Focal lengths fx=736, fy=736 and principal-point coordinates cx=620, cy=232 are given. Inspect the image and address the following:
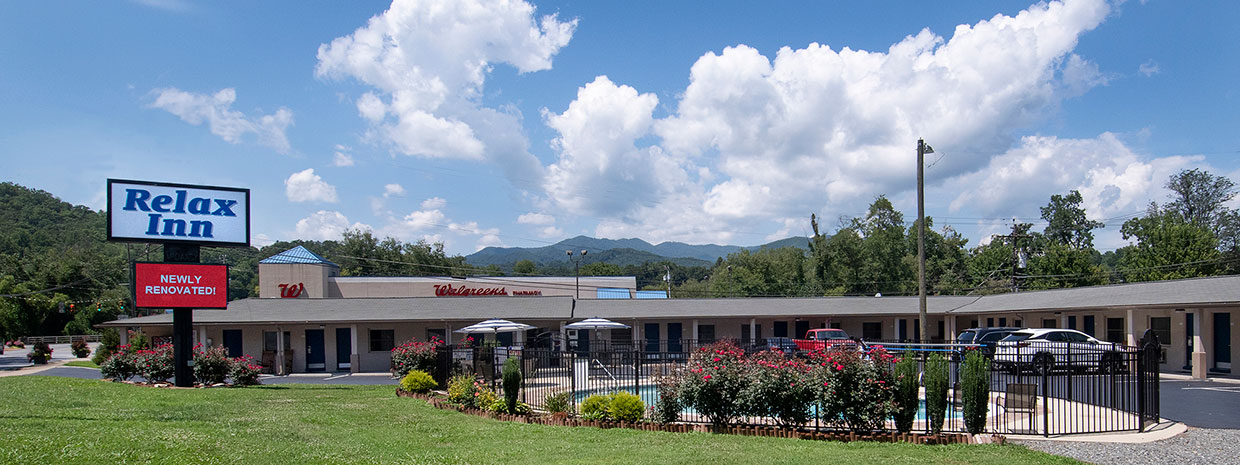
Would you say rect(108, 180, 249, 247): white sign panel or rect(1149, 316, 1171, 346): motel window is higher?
rect(108, 180, 249, 247): white sign panel

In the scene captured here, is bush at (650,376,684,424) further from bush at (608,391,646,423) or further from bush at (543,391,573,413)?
bush at (543,391,573,413)

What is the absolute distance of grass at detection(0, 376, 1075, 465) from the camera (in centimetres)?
861

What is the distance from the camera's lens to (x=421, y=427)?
12.0 m

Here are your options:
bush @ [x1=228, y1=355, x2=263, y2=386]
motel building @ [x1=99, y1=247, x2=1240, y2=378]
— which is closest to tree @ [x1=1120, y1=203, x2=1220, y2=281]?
motel building @ [x1=99, y1=247, x2=1240, y2=378]

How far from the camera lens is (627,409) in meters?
12.3

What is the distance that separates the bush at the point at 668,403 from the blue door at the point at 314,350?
75.9 ft

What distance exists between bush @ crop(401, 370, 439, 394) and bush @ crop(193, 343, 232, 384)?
21.1ft

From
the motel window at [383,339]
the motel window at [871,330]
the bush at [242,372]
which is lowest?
the motel window at [871,330]

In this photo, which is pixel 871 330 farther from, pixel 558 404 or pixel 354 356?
pixel 558 404

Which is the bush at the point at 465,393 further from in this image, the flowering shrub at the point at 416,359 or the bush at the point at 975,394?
the bush at the point at 975,394

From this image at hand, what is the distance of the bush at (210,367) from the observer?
20734 millimetres

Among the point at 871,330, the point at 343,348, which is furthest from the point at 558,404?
the point at 871,330

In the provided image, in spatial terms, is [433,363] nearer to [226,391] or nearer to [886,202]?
[226,391]

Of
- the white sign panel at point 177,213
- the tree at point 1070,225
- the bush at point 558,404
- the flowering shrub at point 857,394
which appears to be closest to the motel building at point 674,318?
the bush at point 558,404
